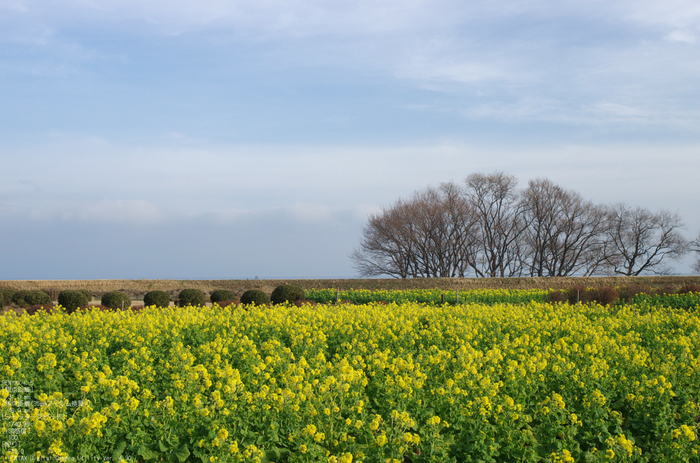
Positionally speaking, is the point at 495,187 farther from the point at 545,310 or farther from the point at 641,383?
the point at 641,383

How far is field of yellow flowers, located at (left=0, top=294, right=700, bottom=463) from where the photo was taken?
382 cm

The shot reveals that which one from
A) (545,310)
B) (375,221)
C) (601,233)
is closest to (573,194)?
(601,233)

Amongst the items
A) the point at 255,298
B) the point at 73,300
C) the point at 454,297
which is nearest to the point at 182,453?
the point at 454,297

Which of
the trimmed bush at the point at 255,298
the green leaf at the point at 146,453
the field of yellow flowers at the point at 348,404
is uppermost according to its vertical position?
the field of yellow flowers at the point at 348,404

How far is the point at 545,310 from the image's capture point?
494 inches

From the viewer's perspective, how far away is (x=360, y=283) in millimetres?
34438

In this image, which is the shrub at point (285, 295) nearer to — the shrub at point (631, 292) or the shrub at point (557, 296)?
the shrub at point (557, 296)

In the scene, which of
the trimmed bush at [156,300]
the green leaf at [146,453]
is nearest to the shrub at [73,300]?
the trimmed bush at [156,300]

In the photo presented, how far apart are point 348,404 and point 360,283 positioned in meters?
29.8

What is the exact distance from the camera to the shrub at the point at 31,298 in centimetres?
2427

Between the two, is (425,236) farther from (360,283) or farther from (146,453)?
(146,453)

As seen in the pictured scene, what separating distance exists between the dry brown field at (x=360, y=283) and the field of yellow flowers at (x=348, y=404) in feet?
83.3

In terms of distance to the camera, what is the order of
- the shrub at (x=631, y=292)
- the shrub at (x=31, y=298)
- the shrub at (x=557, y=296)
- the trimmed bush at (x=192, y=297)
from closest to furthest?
the shrub at (x=631, y=292)
the shrub at (x=557, y=296)
the shrub at (x=31, y=298)
the trimmed bush at (x=192, y=297)

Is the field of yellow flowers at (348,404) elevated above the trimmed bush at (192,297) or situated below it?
above
